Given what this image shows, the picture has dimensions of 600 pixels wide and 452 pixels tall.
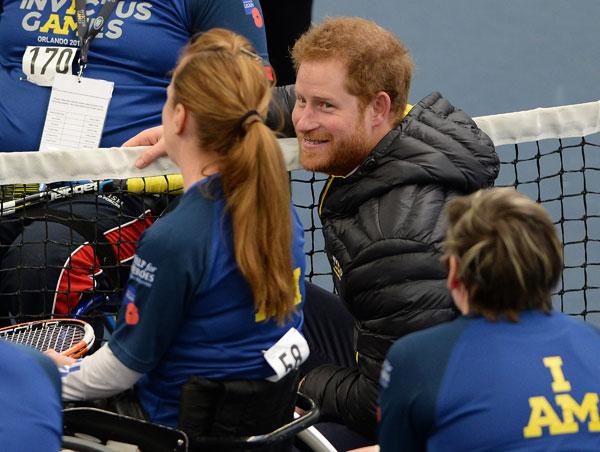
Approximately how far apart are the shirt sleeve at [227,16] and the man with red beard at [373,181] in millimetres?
738

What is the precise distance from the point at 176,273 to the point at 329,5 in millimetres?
4587

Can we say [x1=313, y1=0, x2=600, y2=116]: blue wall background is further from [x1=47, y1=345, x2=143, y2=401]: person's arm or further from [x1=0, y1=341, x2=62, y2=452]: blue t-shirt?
[x1=0, y1=341, x2=62, y2=452]: blue t-shirt

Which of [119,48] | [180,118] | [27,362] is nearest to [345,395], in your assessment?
→ [180,118]

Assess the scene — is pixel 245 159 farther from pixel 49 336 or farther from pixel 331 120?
pixel 49 336

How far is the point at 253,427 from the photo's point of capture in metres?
2.64

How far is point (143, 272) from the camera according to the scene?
2.53 meters

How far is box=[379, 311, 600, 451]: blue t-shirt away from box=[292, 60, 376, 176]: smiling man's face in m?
0.96

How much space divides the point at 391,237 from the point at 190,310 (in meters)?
0.64

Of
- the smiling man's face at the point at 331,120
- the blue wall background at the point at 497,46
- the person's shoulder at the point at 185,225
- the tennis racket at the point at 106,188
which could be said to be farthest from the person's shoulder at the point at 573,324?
the blue wall background at the point at 497,46

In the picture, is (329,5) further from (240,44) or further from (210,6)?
(240,44)

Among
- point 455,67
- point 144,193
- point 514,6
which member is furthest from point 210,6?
point 514,6

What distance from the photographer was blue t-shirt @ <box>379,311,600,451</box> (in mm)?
2176

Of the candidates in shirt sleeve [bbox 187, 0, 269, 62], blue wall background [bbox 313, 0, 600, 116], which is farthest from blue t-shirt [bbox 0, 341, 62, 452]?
blue wall background [bbox 313, 0, 600, 116]

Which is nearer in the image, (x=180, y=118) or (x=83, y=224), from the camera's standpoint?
(x=180, y=118)
